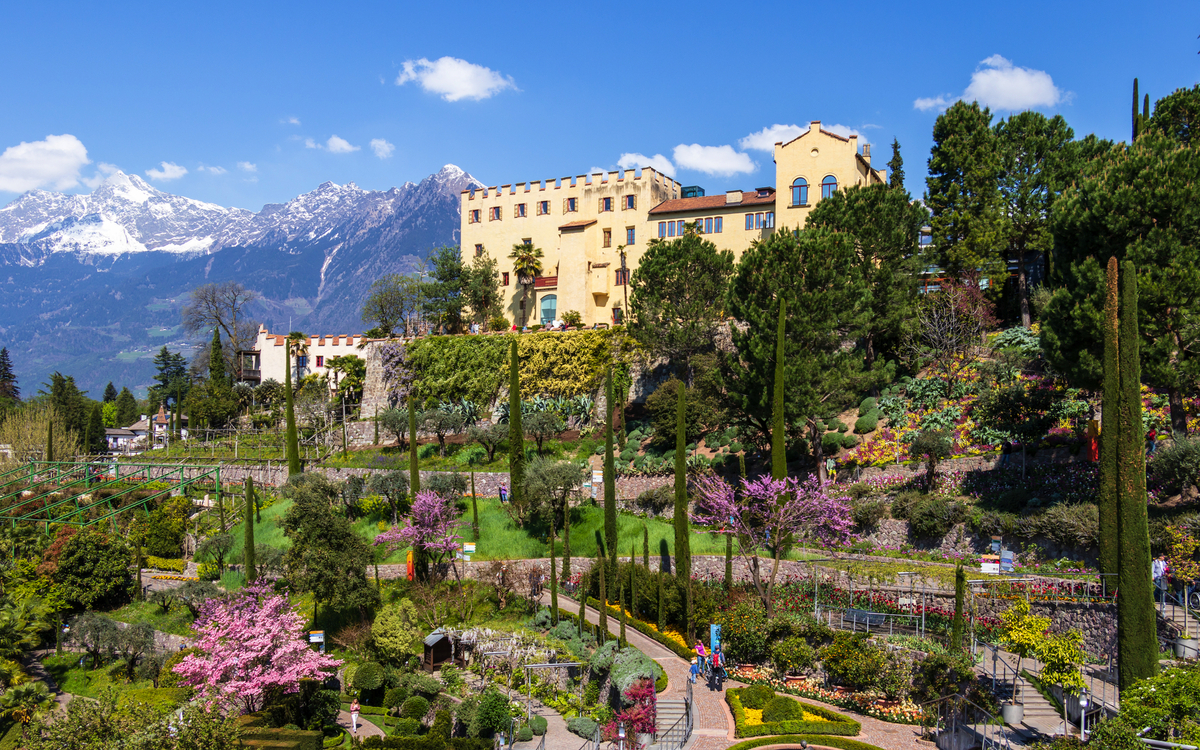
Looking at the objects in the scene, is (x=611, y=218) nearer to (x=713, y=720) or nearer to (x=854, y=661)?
(x=854, y=661)

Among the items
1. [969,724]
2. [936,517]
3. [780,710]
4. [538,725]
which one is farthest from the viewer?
[936,517]

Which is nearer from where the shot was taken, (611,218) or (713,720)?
(713,720)

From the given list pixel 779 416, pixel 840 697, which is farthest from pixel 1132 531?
pixel 779 416

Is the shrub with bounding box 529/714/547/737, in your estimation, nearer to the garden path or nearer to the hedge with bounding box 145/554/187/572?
the garden path

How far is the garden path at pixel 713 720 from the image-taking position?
70.4 ft

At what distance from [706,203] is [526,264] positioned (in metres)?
14.2

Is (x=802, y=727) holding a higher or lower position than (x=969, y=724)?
lower

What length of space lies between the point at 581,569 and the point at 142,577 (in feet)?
74.9

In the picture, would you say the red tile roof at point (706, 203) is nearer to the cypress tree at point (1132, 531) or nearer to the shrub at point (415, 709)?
the cypress tree at point (1132, 531)

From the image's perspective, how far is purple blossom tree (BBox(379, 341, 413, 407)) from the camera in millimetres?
59812

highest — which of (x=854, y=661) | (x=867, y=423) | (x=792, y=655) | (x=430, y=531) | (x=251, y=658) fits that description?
(x=867, y=423)

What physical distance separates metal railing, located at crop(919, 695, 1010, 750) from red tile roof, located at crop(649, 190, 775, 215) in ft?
137

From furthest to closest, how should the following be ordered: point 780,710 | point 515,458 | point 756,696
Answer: point 515,458
point 756,696
point 780,710

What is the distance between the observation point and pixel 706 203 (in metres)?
60.8
